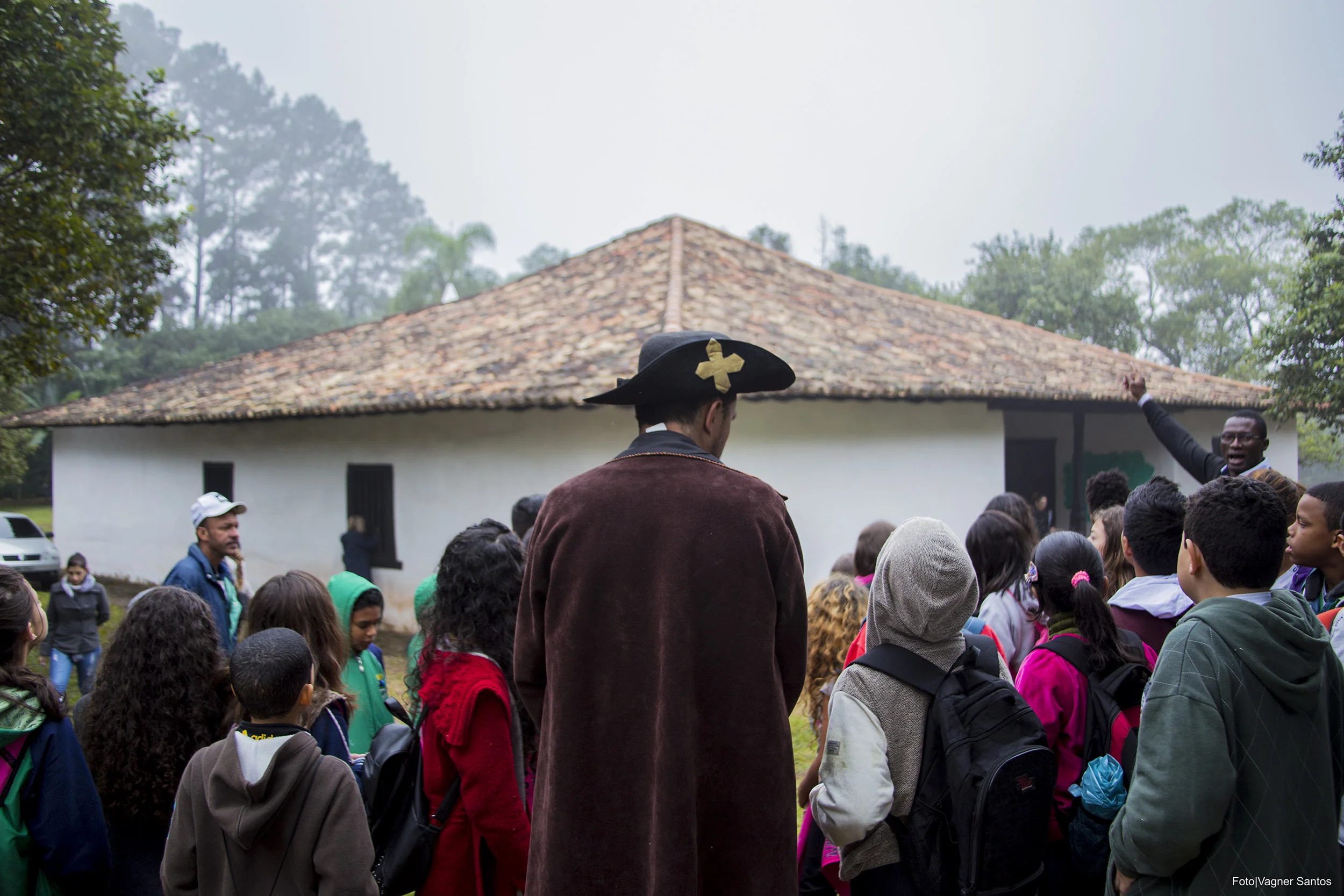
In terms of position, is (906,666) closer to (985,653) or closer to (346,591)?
(985,653)

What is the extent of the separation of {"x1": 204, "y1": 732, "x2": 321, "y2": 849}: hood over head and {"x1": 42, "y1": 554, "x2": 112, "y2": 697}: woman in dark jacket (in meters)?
5.75

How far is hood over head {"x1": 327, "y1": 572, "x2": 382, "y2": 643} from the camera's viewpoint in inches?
123

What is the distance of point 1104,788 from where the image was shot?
208 cm

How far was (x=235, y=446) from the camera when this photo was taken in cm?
1241

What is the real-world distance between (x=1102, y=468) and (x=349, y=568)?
1170 cm

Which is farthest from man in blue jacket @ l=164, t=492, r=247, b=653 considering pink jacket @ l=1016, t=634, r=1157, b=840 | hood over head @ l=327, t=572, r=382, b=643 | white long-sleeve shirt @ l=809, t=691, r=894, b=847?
pink jacket @ l=1016, t=634, r=1157, b=840

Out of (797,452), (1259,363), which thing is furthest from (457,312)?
(1259,363)

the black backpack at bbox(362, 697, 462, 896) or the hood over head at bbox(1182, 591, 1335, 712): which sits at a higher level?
the hood over head at bbox(1182, 591, 1335, 712)

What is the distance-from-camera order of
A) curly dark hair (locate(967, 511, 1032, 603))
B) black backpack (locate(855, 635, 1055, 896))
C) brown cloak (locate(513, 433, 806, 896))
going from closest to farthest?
brown cloak (locate(513, 433, 806, 896)) < black backpack (locate(855, 635, 1055, 896)) < curly dark hair (locate(967, 511, 1032, 603))

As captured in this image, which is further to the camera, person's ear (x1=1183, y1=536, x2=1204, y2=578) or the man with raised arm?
the man with raised arm

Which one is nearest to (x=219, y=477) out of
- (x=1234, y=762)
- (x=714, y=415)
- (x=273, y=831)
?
(x=273, y=831)

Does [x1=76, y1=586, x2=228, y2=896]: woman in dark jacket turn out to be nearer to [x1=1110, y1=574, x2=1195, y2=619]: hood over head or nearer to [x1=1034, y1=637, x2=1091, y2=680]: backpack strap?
[x1=1034, y1=637, x2=1091, y2=680]: backpack strap

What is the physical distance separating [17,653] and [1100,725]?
9.45ft

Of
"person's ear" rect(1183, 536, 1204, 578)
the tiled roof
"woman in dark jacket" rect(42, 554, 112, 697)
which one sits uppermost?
the tiled roof
